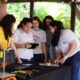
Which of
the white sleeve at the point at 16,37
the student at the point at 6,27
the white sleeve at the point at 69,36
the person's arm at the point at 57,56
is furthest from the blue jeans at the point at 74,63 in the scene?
the student at the point at 6,27

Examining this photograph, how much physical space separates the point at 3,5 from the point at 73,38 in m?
1.34

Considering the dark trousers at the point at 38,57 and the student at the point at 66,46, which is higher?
the student at the point at 66,46

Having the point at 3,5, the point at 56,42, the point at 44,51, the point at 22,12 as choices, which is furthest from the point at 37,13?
the point at 56,42

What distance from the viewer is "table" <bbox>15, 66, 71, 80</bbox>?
8.02 feet

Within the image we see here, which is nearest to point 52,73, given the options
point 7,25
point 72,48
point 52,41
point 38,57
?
point 72,48

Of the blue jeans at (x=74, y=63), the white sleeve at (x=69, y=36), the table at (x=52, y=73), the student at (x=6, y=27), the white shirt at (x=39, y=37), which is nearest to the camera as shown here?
the table at (x=52, y=73)

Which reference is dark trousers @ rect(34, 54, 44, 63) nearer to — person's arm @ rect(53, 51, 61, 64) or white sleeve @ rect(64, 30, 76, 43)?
person's arm @ rect(53, 51, 61, 64)

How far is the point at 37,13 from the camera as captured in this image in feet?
17.3

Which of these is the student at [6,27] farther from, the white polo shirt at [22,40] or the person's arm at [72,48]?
the person's arm at [72,48]

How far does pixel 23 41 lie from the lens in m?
3.07

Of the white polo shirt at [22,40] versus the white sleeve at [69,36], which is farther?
the white polo shirt at [22,40]

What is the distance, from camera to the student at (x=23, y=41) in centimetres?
303

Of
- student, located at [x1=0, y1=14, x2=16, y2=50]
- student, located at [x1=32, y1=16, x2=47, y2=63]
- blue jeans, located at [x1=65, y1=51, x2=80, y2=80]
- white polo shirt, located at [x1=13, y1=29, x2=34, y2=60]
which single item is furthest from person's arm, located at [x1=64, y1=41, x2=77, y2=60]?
student, located at [x1=0, y1=14, x2=16, y2=50]

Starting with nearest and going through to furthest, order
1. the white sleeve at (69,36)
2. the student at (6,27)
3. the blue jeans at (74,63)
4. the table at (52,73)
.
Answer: the table at (52,73), the student at (6,27), the white sleeve at (69,36), the blue jeans at (74,63)
